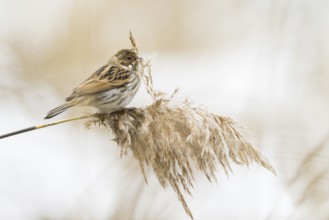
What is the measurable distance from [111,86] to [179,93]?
802mm

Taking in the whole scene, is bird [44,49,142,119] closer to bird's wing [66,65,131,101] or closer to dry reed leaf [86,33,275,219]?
bird's wing [66,65,131,101]

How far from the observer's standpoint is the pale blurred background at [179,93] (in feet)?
9.08

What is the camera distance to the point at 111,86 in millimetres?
3291

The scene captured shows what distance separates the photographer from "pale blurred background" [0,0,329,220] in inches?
109

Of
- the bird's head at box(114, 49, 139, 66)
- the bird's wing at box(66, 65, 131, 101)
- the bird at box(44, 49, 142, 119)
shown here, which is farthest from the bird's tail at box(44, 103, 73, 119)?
the bird's head at box(114, 49, 139, 66)

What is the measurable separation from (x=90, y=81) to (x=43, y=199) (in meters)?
0.80

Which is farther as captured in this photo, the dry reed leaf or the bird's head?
the bird's head

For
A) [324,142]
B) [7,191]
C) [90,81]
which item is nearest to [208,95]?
[90,81]

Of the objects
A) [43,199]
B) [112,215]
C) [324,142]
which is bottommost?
[43,199]

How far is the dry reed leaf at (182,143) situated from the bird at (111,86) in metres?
0.49

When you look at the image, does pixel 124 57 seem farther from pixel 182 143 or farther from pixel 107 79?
pixel 182 143

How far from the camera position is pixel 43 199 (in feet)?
11.7

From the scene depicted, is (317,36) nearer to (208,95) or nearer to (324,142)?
(208,95)

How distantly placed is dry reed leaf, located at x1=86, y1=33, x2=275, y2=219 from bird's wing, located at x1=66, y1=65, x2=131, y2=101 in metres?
0.80
